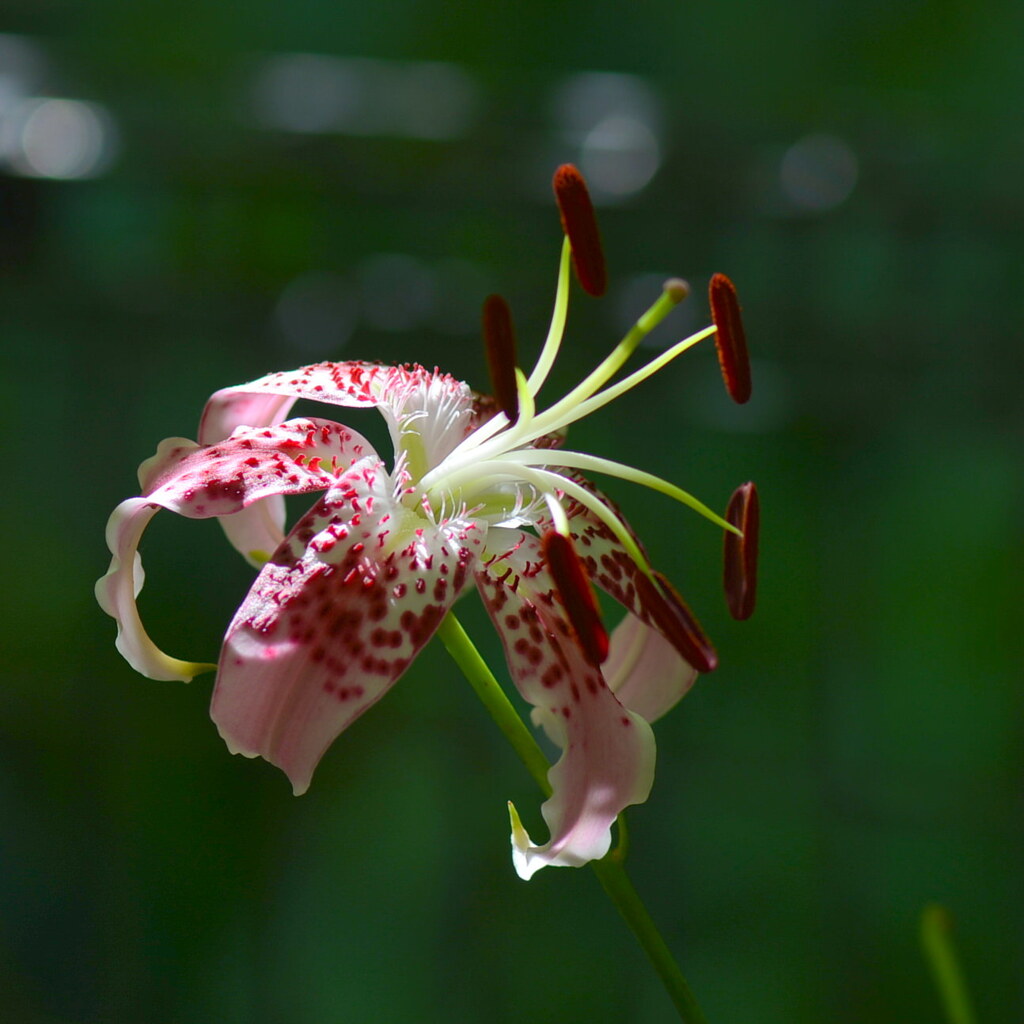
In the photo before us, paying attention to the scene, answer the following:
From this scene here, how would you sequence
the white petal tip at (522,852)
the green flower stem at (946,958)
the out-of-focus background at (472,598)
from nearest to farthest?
the white petal tip at (522,852) → the green flower stem at (946,958) → the out-of-focus background at (472,598)

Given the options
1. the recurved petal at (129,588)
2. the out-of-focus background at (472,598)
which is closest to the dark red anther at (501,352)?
the recurved petal at (129,588)

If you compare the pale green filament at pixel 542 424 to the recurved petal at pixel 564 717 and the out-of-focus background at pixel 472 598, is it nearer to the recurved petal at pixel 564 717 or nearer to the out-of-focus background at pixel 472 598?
the recurved petal at pixel 564 717

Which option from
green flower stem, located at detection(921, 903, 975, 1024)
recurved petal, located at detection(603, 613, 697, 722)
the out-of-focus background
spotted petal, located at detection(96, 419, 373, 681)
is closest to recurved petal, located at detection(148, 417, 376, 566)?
spotted petal, located at detection(96, 419, 373, 681)

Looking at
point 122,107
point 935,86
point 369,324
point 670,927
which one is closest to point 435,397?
point 369,324

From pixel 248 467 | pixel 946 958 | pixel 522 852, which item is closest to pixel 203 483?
pixel 248 467

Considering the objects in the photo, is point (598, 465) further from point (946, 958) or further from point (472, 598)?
point (472, 598)

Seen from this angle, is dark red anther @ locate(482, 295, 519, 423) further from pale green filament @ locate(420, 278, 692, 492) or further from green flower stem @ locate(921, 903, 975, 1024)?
green flower stem @ locate(921, 903, 975, 1024)
